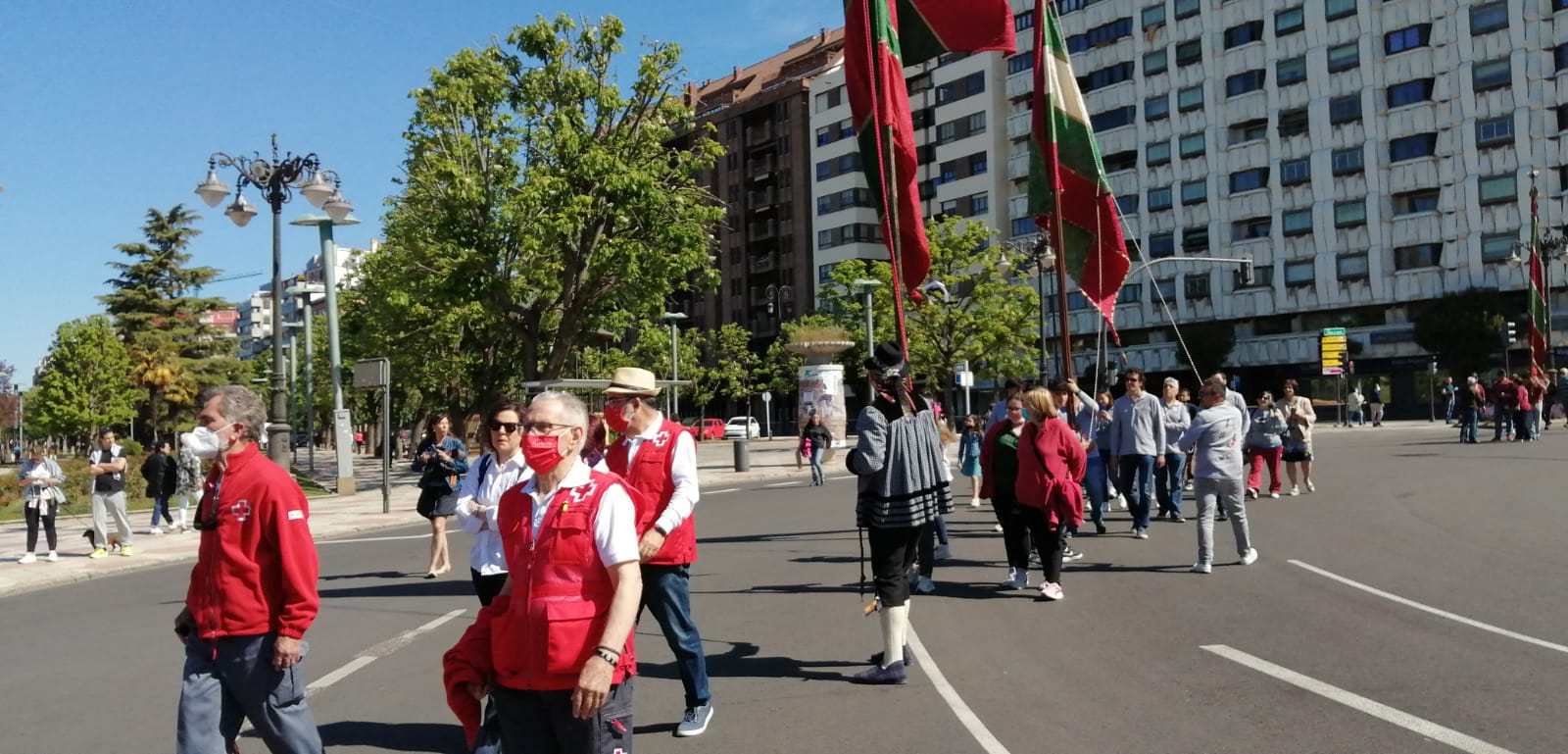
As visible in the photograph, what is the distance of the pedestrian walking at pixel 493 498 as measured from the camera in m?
6.49

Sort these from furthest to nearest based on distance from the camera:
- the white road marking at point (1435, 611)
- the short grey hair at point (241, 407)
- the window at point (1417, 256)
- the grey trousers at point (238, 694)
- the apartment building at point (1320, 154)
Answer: the window at point (1417, 256), the apartment building at point (1320, 154), the white road marking at point (1435, 611), the short grey hair at point (241, 407), the grey trousers at point (238, 694)

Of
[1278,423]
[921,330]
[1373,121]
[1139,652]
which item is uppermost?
[1373,121]

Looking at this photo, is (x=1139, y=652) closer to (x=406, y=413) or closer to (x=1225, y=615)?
(x=1225, y=615)

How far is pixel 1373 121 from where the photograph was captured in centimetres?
5800

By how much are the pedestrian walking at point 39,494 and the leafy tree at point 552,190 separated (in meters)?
12.6

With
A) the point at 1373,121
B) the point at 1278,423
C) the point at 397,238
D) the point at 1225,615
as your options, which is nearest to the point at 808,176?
the point at 1373,121

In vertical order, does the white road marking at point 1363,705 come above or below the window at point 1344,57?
below

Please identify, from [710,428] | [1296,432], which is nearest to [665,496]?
[1296,432]

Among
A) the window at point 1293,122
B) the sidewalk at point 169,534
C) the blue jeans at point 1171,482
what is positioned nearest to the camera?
the sidewalk at point 169,534

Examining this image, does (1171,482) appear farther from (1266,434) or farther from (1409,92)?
(1409,92)

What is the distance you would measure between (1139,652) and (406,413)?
227ft

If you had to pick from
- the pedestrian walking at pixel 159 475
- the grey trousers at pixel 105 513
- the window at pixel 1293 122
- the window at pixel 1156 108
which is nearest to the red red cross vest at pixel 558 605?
the grey trousers at pixel 105 513

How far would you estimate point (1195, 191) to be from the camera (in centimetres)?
6512

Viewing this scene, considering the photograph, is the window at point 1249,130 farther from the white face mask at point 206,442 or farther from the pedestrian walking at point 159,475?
the white face mask at point 206,442
